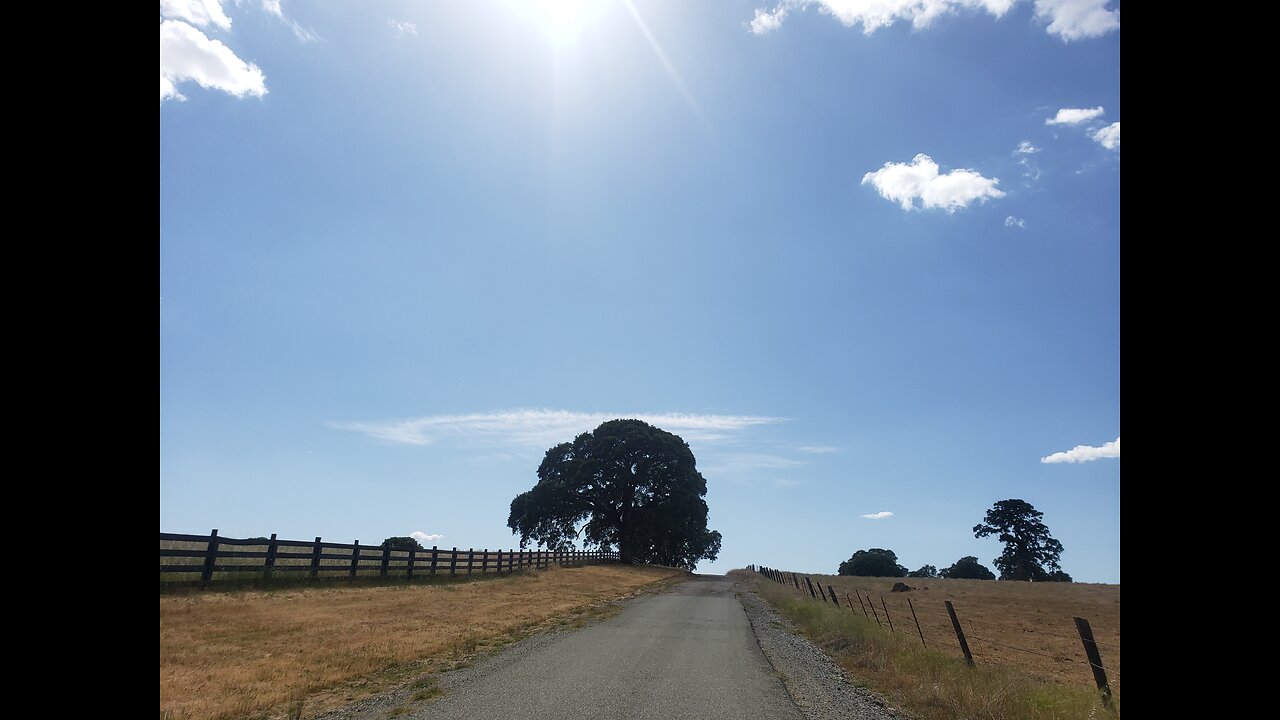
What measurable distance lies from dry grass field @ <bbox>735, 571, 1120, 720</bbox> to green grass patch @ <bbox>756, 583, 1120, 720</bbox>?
0.01 metres

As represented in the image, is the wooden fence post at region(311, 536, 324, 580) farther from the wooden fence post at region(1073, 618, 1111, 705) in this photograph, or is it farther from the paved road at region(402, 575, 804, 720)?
the wooden fence post at region(1073, 618, 1111, 705)

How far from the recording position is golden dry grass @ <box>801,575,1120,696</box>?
1797 cm

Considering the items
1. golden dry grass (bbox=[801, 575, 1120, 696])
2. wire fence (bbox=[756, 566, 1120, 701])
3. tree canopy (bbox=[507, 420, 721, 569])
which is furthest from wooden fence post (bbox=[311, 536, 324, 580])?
tree canopy (bbox=[507, 420, 721, 569])

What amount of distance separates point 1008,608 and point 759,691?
33.4 meters

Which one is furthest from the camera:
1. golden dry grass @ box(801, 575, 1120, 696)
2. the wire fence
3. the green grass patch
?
golden dry grass @ box(801, 575, 1120, 696)

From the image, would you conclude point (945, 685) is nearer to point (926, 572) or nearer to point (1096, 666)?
point (1096, 666)

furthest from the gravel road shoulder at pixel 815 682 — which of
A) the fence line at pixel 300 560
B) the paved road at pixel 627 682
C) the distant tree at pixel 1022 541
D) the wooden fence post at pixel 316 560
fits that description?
the distant tree at pixel 1022 541

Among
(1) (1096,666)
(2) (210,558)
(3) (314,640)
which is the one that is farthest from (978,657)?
(2) (210,558)

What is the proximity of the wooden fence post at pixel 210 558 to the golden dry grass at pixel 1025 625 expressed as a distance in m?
18.6

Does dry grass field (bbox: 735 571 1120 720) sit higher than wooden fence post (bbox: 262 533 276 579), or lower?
lower
